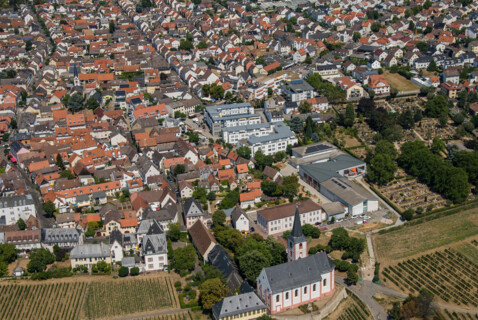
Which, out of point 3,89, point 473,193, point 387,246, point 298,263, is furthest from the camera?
point 3,89

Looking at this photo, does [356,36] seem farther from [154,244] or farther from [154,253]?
[154,253]

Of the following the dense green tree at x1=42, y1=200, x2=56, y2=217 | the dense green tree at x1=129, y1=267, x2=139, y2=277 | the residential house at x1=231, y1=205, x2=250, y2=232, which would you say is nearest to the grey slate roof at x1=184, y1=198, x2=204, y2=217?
the residential house at x1=231, y1=205, x2=250, y2=232

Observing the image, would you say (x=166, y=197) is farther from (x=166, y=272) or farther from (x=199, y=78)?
(x=199, y=78)

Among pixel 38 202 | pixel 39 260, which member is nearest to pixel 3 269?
pixel 39 260

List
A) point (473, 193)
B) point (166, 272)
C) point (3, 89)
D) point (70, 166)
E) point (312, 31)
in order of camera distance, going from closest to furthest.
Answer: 1. point (166, 272)
2. point (473, 193)
3. point (70, 166)
4. point (3, 89)
5. point (312, 31)

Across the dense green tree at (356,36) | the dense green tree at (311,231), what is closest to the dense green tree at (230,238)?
the dense green tree at (311,231)

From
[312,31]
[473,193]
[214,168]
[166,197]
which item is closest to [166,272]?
[166,197]

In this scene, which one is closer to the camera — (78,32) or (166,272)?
(166,272)
